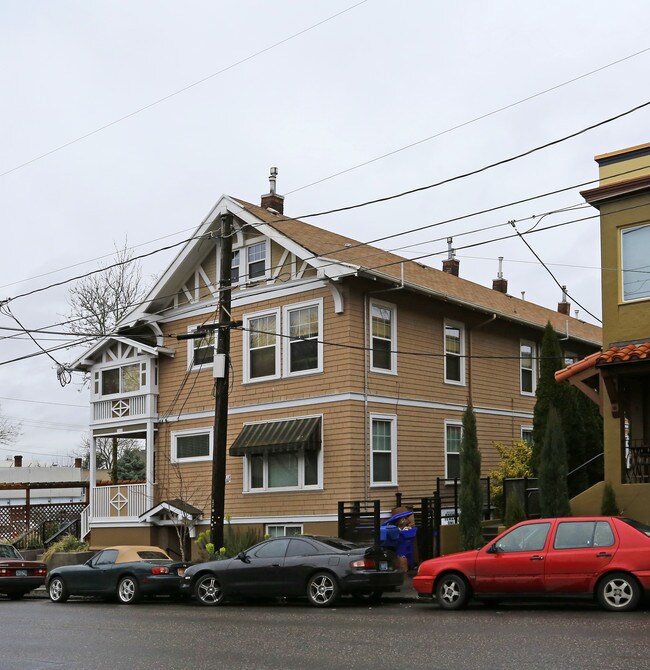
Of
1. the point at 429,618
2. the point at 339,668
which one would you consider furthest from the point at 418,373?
the point at 339,668

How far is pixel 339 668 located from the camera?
10086mm

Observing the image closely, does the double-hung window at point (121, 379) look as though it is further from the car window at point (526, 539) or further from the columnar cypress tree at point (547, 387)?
the car window at point (526, 539)

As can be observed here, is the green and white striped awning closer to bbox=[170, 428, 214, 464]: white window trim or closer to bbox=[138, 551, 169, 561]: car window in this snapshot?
bbox=[170, 428, 214, 464]: white window trim

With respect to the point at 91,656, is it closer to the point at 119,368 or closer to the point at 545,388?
the point at 545,388

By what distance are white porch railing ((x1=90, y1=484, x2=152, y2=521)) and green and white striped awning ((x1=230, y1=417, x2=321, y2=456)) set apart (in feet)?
13.0

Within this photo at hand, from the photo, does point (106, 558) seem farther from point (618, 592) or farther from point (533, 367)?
point (533, 367)

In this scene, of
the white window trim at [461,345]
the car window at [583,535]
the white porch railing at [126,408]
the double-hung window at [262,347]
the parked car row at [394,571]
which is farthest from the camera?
the white porch railing at [126,408]

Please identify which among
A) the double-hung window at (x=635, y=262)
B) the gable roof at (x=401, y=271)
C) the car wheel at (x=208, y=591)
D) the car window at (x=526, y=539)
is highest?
the gable roof at (x=401, y=271)

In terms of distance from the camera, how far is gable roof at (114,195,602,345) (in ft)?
81.1

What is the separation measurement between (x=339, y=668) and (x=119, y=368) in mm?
20903

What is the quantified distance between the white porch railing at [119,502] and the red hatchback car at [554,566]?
47.0ft

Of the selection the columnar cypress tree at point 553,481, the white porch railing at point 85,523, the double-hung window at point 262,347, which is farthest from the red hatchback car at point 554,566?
the white porch railing at point 85,523

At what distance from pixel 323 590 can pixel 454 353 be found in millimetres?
12306

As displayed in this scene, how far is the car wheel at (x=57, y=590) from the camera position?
69.2 feet
